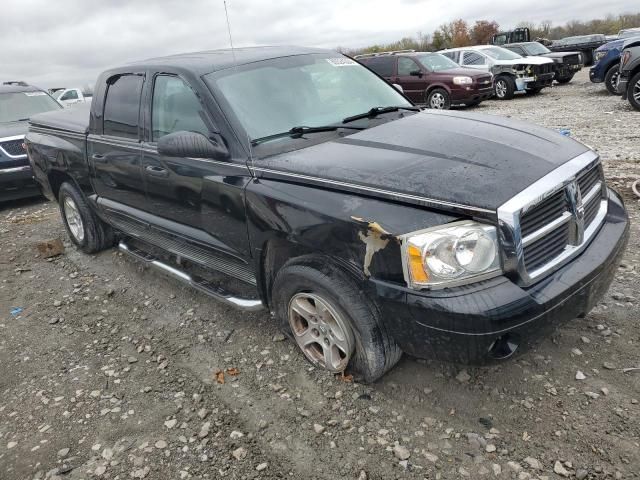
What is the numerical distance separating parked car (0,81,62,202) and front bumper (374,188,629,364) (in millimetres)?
7103

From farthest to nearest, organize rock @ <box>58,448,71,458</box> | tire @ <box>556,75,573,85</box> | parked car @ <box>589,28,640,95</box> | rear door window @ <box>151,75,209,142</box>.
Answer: tire @ <box>556,75,573,85</box> < parked car @ <box>589,28,640,95</box> < rear door window @ <box>151,75,209,142</box> < rock @ <box>58,448,71,458</box>

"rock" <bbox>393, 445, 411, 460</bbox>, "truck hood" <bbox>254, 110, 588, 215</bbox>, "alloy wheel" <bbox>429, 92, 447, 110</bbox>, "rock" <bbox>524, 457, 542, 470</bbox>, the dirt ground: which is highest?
"truck hood" <bbox>254, 110, 588, 215</bbox>

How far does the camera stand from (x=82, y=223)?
5.20 m

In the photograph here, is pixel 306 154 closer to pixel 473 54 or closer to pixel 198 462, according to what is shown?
pixel 198 462

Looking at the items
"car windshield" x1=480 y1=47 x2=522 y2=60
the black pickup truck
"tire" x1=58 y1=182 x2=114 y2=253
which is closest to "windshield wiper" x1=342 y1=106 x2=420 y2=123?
the black pickup truck

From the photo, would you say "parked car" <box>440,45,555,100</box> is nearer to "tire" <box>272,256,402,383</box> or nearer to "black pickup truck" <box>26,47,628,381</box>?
"black pickup truck" <box>26,47,628,381</box>

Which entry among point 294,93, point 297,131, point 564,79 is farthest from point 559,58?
point 297,131

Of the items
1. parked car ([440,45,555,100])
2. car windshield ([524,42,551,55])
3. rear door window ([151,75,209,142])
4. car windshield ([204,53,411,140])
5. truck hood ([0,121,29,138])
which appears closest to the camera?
car windshield ([204,53,411,140])

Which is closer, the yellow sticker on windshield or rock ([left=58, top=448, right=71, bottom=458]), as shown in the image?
rock ([left=58, top=448, right=71, bottom=458])

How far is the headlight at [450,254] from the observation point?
2.21 metres

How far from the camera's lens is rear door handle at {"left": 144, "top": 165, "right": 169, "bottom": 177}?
353 centimetres

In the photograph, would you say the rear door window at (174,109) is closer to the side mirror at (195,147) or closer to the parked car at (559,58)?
the side mirror at (195,147)

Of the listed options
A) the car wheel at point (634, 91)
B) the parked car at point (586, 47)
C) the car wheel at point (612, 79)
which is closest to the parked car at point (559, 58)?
the car wheel at point (612, 79)

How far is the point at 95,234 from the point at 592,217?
4.48m
